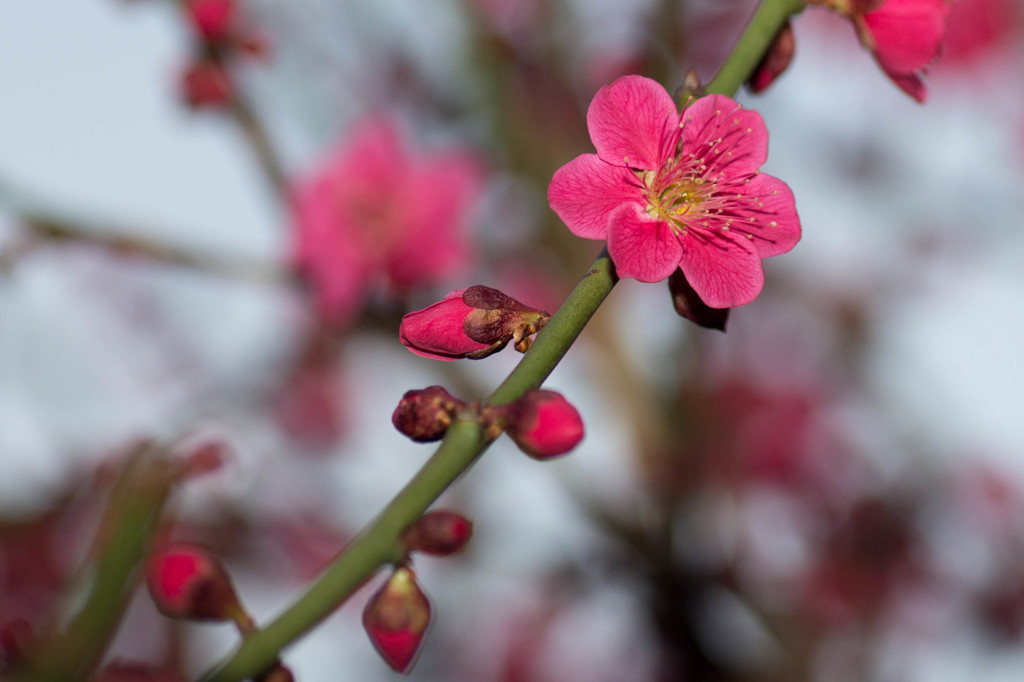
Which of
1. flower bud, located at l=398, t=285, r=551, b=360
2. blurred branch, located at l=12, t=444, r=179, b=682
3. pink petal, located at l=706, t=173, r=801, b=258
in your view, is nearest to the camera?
blurred branch, located at l=12, t=444, r=179, b=682

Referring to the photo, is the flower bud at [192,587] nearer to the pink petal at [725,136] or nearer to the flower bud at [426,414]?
the flower bud at [426,414]

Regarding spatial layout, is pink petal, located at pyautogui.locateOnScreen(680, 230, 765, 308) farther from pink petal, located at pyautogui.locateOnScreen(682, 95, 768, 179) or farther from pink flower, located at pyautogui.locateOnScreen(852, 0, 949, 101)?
pink flower, located at pyautogui.locateOnScreen(852, 0, 949, 101)

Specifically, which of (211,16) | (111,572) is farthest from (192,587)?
(211,16)

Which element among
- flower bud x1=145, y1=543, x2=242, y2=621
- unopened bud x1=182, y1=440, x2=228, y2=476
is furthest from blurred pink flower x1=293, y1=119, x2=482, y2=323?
flower bud x1=145, y1=543, x2=242, y2=621

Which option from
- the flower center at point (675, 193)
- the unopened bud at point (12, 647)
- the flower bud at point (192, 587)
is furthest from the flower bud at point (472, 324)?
the unopened bud at point (12, 647)

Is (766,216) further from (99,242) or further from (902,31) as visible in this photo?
(99,242)

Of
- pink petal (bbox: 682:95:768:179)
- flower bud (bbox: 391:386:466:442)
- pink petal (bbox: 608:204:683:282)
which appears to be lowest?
flower bud (bbox: 391:386:466:442)

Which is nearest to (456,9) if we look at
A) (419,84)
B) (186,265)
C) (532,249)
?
(419,84)
